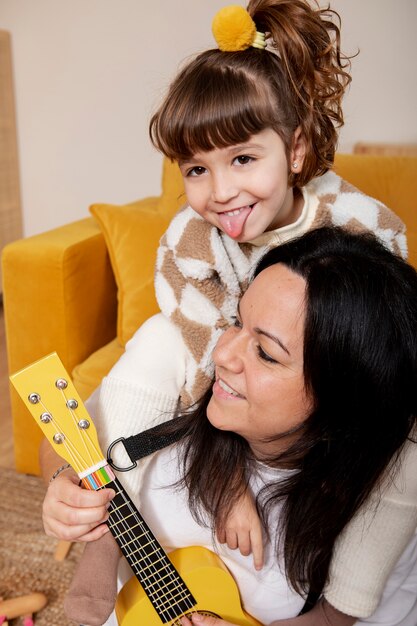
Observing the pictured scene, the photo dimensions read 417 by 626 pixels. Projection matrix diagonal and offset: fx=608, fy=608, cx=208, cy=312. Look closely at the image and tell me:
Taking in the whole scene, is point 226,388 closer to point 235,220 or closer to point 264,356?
point 264,356

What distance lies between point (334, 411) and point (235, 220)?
38 cm

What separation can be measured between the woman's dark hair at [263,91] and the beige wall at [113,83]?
48.9 inches

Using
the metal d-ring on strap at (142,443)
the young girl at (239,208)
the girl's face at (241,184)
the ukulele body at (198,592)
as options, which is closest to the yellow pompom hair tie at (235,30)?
the young girl at (239,208)

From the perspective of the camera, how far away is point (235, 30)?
3.28 ft

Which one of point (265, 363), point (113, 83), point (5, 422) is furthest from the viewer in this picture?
point (113, 83)

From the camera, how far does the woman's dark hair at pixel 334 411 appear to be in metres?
0.76

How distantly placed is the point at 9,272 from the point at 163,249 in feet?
1.97

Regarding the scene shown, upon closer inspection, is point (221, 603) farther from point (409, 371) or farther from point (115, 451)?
point (409, 371)

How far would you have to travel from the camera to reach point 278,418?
0.81 metres

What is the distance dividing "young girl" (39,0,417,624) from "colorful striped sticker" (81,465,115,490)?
0.04m

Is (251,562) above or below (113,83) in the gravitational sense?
below

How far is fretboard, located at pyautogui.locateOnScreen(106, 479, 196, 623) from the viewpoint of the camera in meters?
0.84

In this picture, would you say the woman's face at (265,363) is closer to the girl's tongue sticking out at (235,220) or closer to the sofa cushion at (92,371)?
the girl's tongue sticking out at (235,220)

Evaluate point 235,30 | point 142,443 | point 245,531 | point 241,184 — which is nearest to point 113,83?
point 235,30
